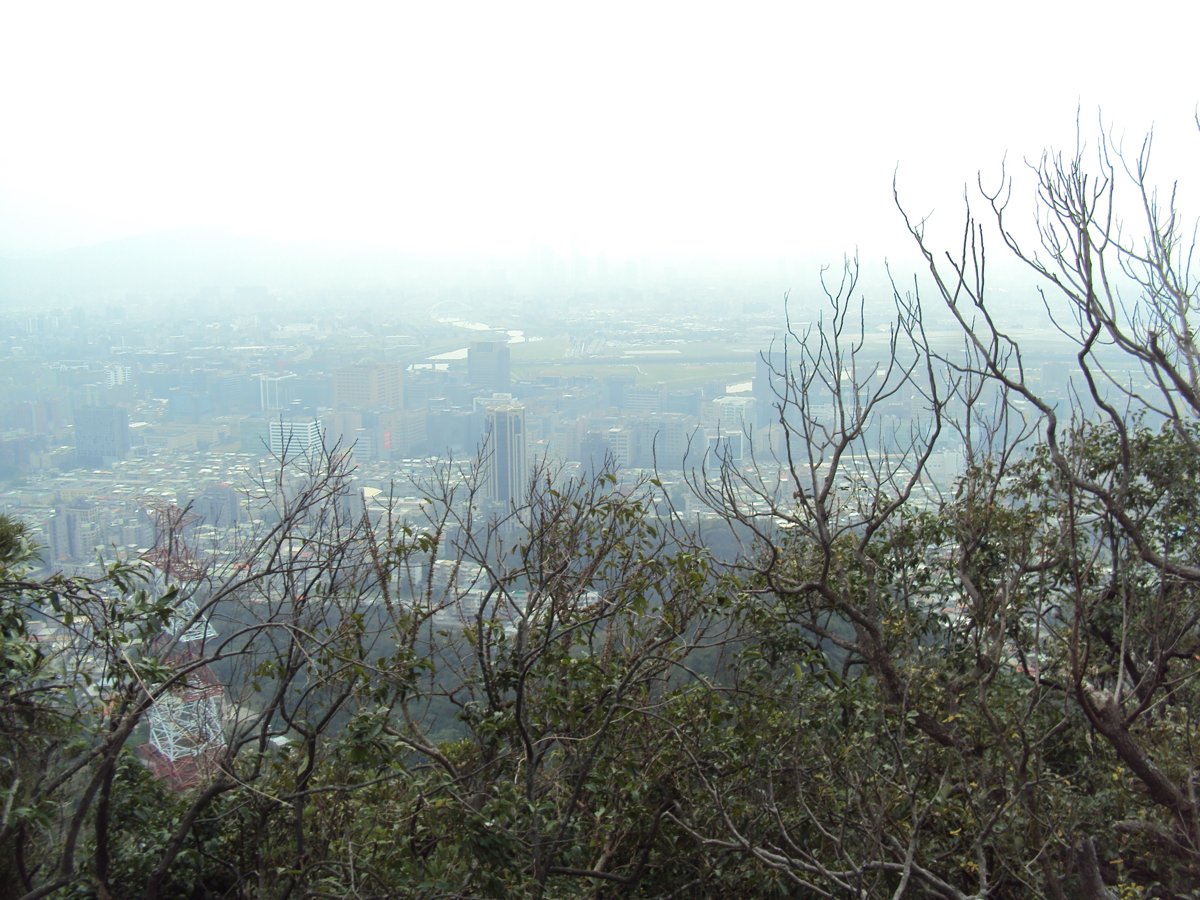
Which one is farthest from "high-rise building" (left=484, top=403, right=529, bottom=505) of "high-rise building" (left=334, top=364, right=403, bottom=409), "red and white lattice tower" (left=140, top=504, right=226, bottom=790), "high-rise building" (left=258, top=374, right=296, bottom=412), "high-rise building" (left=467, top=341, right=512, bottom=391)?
"high-rise building" (left=467, top=341, right=512, bottom=391)

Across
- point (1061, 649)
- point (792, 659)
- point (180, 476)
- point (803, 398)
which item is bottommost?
point (180, 476)

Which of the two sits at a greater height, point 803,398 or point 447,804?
point 803,398

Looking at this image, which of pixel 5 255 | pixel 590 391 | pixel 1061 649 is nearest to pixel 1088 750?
pixel 1061 649

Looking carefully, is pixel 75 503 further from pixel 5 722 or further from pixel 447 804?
pixel 447 804

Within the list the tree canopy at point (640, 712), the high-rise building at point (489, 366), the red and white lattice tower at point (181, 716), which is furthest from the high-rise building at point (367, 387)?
the tree canopy at point (640, 712)

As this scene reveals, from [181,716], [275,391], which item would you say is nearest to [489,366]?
[275,391]

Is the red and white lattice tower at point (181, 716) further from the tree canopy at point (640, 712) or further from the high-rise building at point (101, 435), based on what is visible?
the high-rise building at point (101, 435)
